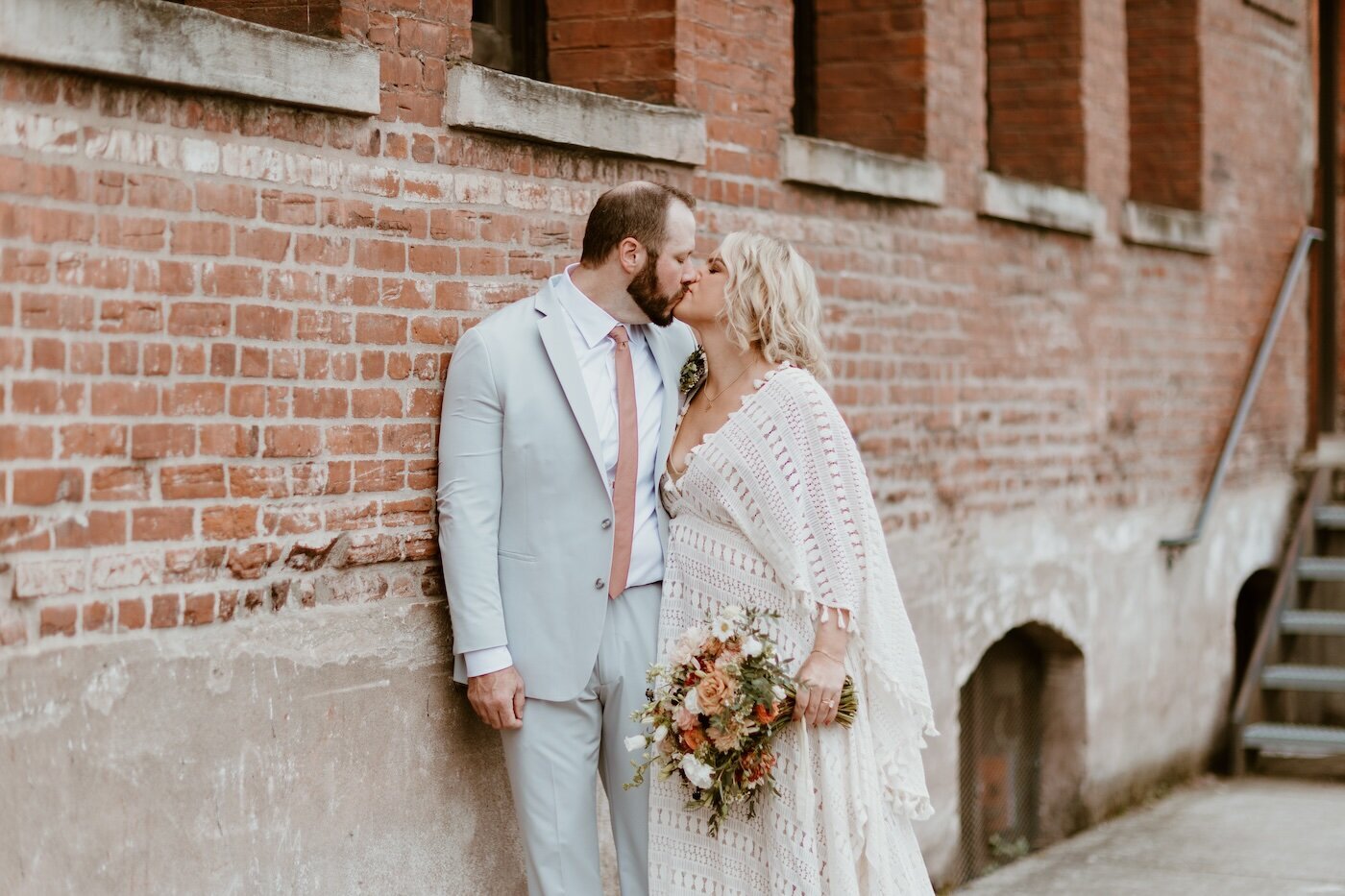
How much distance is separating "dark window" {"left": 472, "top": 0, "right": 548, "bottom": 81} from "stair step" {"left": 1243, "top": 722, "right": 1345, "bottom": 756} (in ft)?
17.8

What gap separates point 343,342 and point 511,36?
180cm

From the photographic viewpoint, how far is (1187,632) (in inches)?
352

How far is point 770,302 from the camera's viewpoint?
4.14 meters

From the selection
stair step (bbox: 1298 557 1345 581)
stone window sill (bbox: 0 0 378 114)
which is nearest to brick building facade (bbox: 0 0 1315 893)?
stone window sill (bbox: 0 0 378 114)

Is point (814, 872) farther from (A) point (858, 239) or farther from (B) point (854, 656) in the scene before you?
(A) point (858, 239)

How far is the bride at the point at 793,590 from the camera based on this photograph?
404cm

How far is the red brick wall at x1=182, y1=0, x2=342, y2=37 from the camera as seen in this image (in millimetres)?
4137

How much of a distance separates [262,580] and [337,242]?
2.67ft

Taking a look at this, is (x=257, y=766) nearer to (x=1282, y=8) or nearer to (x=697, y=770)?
(x=697, y=770)

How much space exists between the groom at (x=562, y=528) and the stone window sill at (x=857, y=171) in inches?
63.7

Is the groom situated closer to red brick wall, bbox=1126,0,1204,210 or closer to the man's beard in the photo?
the man's beard

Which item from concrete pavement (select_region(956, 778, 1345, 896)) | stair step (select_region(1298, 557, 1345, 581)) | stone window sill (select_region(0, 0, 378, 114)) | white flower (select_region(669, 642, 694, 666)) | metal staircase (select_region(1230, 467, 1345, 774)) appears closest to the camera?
stone window sill (select_region(0, 0, 378, 114))

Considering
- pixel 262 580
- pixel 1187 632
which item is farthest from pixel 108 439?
pixel 1187 632

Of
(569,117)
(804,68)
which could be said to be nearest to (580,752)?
(569,117)
